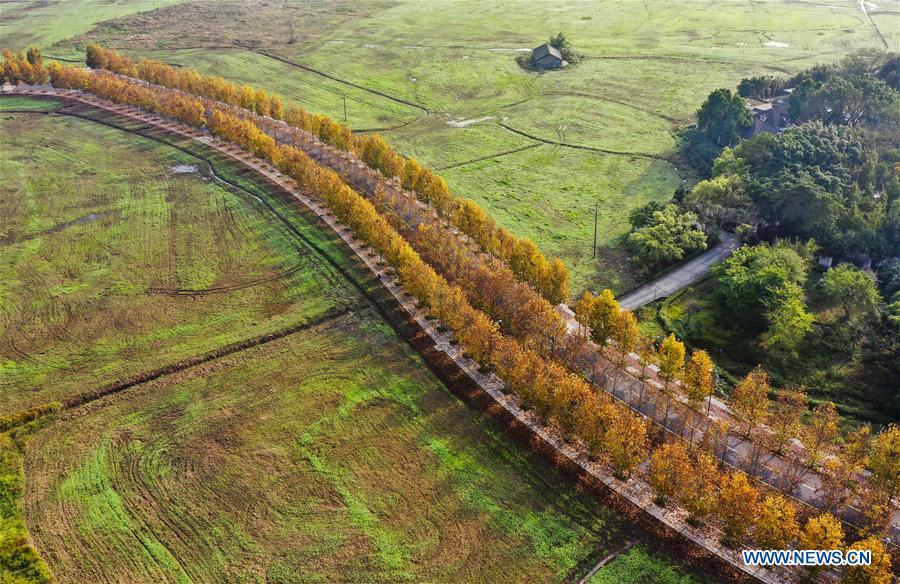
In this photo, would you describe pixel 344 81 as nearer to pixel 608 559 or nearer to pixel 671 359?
pixel 671 359

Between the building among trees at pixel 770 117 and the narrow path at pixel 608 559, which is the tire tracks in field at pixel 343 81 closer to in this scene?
the building among trees at pixel 770 117

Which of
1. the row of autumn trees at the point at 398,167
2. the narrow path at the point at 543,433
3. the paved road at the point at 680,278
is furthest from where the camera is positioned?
the paved road at the point at 680,278

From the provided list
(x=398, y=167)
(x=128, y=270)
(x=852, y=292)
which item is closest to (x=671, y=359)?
(x=852, y=292)

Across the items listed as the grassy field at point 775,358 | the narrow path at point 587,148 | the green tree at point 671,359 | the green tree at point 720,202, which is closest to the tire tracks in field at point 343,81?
the narrow path at point 587,148

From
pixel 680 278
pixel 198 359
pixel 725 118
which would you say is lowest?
pixel 198 359

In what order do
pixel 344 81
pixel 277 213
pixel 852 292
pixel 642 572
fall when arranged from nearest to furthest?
pixel 642 572 < pixel 852 292 < pixel 277 213 < pixel 344 81

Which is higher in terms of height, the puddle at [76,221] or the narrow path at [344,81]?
the narrow path at [344,81]

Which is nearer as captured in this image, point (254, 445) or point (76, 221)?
point (254, 445)

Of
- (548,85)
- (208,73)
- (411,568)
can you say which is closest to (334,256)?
(411,568)
